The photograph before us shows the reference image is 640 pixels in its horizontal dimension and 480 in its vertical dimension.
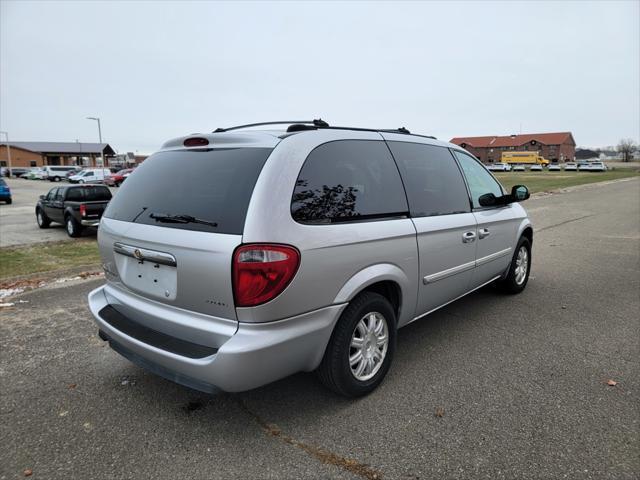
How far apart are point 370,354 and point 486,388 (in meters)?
0.89

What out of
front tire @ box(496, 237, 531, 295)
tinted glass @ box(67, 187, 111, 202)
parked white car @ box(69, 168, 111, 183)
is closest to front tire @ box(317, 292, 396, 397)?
front tire @ box(496, 237, 531, 295)

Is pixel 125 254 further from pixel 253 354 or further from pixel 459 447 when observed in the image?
pixel 459 447

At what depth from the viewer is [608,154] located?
153 m

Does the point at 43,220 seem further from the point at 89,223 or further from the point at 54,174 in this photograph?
the point at 54,174

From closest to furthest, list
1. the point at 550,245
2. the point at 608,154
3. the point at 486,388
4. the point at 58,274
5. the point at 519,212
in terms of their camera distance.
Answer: the point at 486,388 < the point at 519,212 < the point at 58,274 < the point at 550,245 < the point at 608,154

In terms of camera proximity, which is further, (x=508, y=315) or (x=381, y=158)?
(x=508, y=315)

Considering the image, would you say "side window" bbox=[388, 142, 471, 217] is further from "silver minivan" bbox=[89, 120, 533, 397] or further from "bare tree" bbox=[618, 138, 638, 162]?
"bare tree" bbox=[618, 138, 638, 162]

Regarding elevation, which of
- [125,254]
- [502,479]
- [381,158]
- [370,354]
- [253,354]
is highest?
[381,158]

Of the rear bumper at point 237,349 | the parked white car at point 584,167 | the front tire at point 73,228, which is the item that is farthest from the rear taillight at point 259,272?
the parked white car at point 584,167

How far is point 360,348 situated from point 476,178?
2423 mm

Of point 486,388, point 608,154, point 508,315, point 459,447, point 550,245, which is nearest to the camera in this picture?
point 459,447

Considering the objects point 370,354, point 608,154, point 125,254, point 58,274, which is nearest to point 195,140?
point 125,254

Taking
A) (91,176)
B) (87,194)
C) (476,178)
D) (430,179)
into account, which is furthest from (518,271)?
(91,176)

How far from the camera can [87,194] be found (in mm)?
12992
